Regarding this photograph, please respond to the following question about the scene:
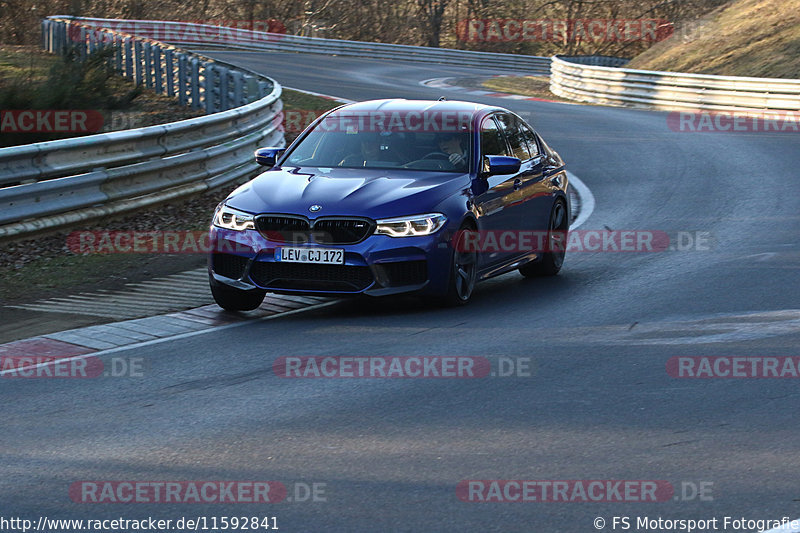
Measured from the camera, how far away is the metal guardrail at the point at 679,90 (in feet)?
93.0

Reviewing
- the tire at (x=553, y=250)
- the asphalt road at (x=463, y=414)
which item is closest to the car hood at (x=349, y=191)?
the asphalt road at (x=463, y=414)

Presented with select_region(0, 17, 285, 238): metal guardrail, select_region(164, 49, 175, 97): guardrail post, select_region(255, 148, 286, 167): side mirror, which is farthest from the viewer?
select_region(164, 49, 175, 97): guardrail post

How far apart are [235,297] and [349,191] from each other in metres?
1.23

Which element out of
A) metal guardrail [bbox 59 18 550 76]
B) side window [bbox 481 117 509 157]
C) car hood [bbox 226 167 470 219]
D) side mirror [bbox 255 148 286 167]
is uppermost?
side window [bbox 481 117 509 157]

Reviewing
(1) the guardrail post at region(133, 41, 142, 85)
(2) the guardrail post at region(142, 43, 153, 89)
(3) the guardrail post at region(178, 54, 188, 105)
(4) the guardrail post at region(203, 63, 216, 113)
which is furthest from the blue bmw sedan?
(1) the guardrail post at region(133, 41, 142, 85)

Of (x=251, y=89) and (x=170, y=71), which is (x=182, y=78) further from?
(x=251, y=89)

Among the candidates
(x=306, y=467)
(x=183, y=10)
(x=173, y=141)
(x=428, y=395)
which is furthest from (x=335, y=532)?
(x=183, y=10)

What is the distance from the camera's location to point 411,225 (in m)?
9.08

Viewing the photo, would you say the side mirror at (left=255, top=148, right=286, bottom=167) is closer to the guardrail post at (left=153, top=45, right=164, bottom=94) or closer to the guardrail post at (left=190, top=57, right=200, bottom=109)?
the guardrail post at (left=190, top=57, right=200, bottom=109)

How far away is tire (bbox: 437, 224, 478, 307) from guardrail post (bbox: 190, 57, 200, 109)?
1547cm

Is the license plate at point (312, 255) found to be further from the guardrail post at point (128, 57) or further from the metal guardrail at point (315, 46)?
the metal guardrail at point (315, 46)

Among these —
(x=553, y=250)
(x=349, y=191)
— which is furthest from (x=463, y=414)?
(x=553, y=250)

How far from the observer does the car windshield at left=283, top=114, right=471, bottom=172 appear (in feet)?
33.2

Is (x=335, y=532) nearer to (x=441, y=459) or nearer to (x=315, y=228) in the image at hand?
(x=441, y=459)
